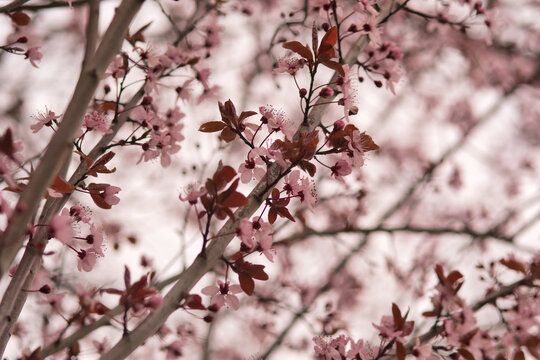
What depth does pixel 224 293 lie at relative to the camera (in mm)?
1414

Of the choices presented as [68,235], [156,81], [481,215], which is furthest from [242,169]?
[481,215]

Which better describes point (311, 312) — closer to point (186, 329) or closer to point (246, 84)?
point (186, 329)

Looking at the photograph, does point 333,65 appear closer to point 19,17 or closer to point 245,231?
point 245,231

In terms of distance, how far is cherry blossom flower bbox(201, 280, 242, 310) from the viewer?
1.40 metres

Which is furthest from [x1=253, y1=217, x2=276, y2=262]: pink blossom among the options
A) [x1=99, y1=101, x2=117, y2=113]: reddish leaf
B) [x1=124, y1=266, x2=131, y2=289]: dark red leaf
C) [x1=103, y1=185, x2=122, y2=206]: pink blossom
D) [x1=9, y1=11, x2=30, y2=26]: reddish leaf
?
[x1=9, y1=11, x2=30, y2=26]: reddish leaf

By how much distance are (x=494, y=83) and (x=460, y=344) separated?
5.72 metres

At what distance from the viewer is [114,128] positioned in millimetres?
1754

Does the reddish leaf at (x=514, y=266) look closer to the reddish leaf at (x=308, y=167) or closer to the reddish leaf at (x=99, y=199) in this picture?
the reddish leaf at (x=308, y=167)

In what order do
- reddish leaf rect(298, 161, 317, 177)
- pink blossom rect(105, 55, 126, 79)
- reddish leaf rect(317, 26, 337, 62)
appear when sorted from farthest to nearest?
1. pink blossom rect(105, 55, 126, 79)
2. reddish leaf rect(317, 26, 337, 62)
3. reddish leaf rect(298, 161, 317, 177)

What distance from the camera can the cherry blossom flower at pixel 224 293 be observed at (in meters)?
1.40

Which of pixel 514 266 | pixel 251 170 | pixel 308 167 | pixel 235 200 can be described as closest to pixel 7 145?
pixel 235 200

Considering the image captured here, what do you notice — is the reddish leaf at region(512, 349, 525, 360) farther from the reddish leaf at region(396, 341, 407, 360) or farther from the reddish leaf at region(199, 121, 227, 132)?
the reddish leaf at region(199, 121, 227, 132)

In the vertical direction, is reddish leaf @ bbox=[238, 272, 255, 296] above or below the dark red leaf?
above

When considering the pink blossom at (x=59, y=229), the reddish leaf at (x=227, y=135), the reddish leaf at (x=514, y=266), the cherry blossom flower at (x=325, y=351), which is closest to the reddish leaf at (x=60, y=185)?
the pink blossom at (x=59, y=229)
